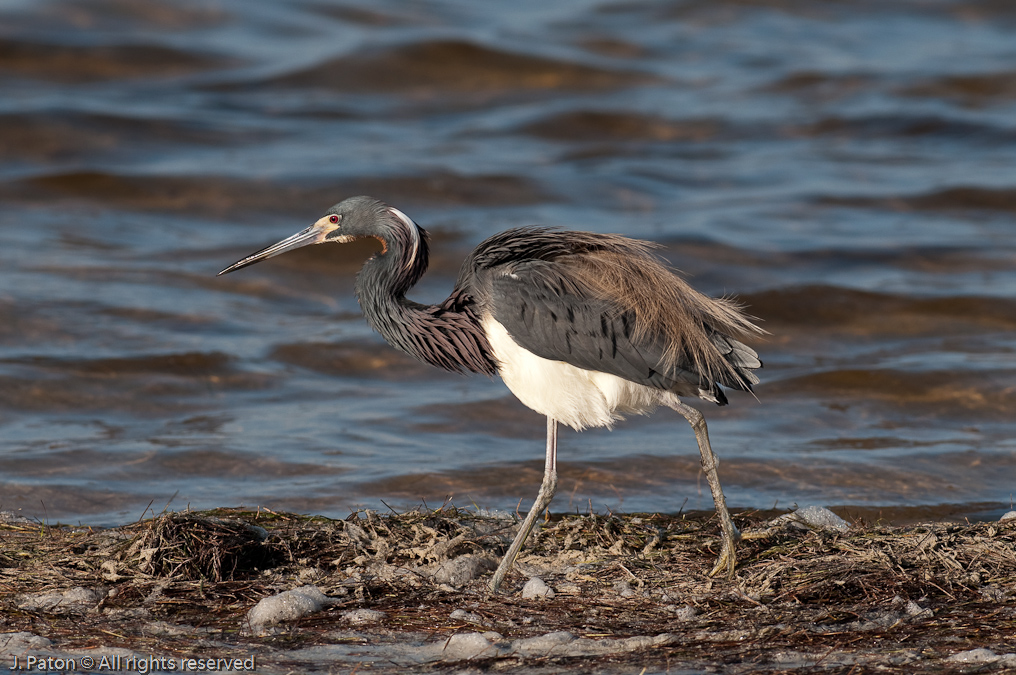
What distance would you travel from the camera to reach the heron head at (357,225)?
19.2 ft

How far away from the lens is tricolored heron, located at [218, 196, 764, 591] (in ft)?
17.6

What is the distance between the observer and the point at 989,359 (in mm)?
10055

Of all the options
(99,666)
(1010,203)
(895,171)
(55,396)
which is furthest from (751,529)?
(895,171)

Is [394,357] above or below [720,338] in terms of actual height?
below

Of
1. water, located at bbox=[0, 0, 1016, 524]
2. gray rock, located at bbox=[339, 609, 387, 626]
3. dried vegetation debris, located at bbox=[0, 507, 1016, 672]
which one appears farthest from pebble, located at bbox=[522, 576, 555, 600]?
water, located at bbox=[0, 0, 1016, 524]

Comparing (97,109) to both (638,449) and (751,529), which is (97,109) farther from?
(751,529)

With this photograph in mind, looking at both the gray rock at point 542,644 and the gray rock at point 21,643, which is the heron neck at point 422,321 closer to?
the gray rock at point 542,644

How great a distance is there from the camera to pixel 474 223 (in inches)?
535

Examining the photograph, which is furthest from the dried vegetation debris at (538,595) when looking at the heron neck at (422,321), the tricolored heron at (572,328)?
the heron neck at (422,321)

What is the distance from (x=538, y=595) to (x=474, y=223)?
8.80 meters

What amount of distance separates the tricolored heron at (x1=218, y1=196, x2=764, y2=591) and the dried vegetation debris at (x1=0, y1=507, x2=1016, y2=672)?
10.3 inches

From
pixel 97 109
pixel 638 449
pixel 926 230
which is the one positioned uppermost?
pixel 97 109

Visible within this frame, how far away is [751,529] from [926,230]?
862 cm

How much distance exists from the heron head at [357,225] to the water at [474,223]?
5.71 feet
